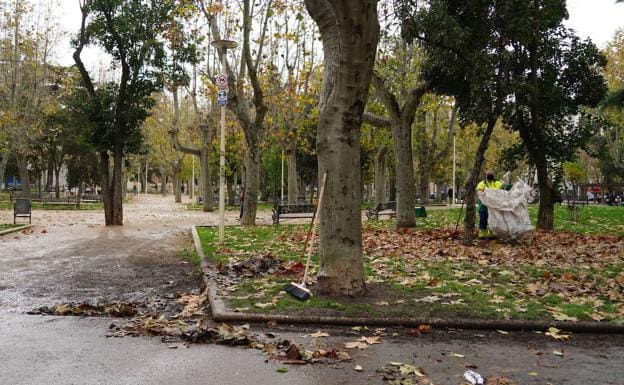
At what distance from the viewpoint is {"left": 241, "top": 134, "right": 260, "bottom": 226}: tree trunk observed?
18.0 metres

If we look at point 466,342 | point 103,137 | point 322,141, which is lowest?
point 466,342

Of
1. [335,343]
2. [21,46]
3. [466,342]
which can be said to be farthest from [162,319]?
[21,46]

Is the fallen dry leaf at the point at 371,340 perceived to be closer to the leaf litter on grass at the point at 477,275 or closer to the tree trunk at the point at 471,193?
the leaf litter on grass at the point at 477,275

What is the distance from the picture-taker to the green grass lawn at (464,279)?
625cm

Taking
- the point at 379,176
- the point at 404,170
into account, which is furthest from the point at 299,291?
the point at 379,176

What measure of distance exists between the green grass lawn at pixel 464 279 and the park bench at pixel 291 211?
5441 mm

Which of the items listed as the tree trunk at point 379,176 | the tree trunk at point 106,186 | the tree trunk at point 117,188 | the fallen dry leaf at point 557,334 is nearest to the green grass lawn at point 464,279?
the fallen dry leaf at point 557,334

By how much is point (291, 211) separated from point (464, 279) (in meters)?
11.8

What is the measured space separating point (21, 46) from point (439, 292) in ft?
103

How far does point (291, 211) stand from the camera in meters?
19.5

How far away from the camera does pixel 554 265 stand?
9.28m

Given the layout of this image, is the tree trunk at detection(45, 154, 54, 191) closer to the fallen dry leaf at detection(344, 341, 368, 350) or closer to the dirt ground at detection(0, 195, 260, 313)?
the dirt ground at detection(0, 195, 260, 313)

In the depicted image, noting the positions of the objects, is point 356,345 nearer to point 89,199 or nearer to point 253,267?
point 253,267

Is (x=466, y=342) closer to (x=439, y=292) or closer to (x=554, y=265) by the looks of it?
(x=439, y=292)
